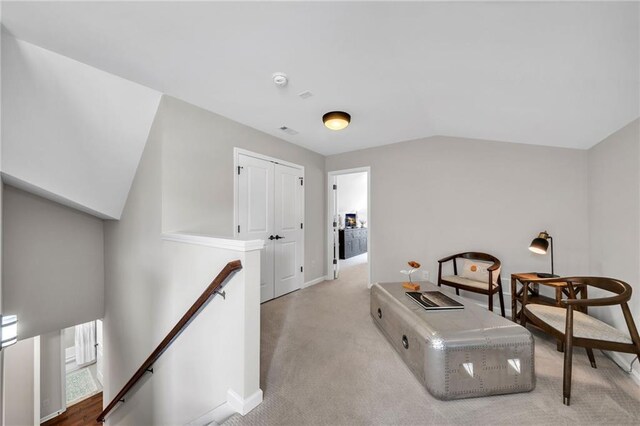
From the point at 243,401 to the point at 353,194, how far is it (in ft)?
21.2

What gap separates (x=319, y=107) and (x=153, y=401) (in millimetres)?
3509

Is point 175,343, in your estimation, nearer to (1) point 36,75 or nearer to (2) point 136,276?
(2) point 136,276

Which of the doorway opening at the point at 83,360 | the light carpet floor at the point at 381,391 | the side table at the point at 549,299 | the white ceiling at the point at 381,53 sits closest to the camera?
the white ceiling at the point at 381,53

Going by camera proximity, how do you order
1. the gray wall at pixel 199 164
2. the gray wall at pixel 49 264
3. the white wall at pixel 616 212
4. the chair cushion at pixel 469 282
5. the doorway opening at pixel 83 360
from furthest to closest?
the doorway opening at pixel 83 360
the chair cushion at pixel 469 282
the gray wall at pixel 49 264
the gray wall at pixel 199 164
the white wall at pixel 616 212

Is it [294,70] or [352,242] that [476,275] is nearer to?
[294,70]

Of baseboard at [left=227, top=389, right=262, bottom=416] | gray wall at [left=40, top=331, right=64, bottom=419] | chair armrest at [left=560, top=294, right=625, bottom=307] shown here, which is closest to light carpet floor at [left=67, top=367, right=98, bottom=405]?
gray wall at [left=40, top=331, right=64, bottom=419]

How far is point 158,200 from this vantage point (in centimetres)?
234

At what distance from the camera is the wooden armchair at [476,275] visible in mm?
2658

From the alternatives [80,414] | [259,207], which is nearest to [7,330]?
[259,207]

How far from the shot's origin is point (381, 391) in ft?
5.49

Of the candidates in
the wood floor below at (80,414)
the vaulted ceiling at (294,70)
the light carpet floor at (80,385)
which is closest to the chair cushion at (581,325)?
the vaulted ceiling at (294,70)

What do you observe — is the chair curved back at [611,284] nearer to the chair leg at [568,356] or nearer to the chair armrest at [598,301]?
the chair armrest at [598,301]

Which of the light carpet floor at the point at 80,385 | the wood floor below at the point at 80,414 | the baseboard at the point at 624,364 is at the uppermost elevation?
the baseboard at the point at 624,364

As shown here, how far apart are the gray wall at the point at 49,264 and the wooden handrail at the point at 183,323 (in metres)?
1.23
